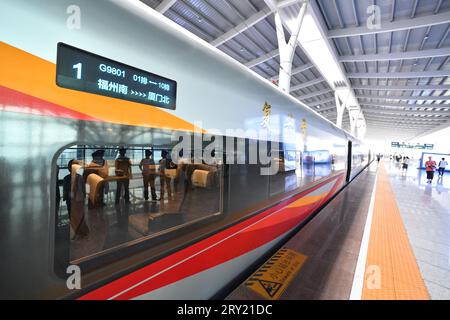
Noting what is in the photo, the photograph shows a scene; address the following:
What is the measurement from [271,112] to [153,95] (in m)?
1.76

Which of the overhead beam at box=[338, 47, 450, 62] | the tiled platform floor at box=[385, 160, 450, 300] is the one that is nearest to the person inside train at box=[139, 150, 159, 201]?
the tiled platform floor at box=[385, 160, 450, 300]

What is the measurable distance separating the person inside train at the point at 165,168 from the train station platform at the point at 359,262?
1295 millimetres

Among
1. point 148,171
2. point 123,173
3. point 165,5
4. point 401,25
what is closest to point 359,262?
point 148,171

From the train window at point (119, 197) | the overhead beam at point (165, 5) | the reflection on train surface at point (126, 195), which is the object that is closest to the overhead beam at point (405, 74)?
the overhead beam at point (165, 5)

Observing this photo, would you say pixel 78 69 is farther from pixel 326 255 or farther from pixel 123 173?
pixel 326 255

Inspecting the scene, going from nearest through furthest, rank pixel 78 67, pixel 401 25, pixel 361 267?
pixel 78 67 → pixel 361 267 → pixel 401 25

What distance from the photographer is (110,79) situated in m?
1.23

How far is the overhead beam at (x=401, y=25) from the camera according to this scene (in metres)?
7.05

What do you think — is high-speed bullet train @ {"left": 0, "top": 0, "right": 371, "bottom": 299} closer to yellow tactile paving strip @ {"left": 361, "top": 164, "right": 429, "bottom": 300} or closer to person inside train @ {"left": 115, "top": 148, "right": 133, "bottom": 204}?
person inside train @ {"left": 115, "top": 148, "right": 133, "bottom": 204}

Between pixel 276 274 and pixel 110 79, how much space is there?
2.63 metres

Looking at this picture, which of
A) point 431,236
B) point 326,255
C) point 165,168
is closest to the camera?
point 165,168

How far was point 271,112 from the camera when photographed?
283 centimetres

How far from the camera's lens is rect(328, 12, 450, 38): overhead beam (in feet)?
23.1
